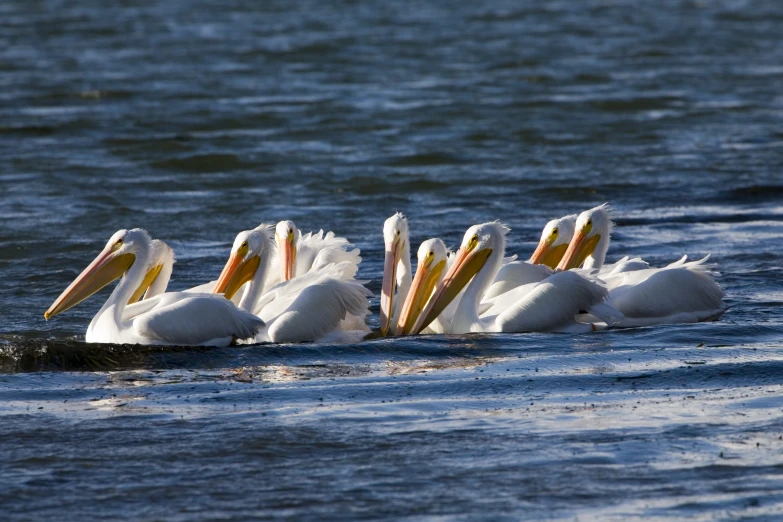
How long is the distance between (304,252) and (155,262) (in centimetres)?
88

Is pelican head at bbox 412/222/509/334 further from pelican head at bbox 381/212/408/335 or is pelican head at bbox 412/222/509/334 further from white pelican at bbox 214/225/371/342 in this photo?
white pelican at bbox 214/225/371/342

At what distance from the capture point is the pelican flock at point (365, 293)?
6570 millimetres

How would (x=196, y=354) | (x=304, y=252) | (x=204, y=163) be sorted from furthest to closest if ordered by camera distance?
(x=204, y=163) → (x=304, y=252) → (x=196, y=354)

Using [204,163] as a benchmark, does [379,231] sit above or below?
below

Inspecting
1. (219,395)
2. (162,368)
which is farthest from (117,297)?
(219,395)

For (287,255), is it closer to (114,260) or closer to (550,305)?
(114,260)

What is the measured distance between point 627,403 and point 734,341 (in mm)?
1446

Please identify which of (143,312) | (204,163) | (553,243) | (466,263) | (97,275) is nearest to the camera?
(143,312)

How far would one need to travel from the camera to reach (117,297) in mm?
6656

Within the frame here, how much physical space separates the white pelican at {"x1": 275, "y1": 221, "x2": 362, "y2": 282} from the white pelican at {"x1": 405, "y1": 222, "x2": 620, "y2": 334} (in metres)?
0.53

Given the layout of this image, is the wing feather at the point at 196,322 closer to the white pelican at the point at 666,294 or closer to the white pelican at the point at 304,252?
the white pelican at the point at 304,252

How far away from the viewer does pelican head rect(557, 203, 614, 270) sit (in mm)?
7625

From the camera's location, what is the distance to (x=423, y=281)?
720cm

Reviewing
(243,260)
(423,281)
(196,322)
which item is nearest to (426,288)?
(423,281)
